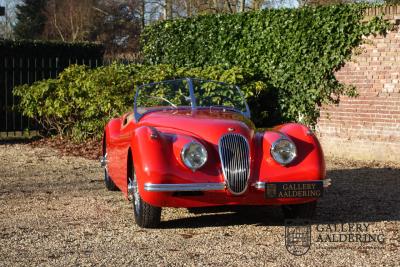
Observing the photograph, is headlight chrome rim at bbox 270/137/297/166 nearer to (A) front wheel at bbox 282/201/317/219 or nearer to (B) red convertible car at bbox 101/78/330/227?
(B) red convertible car at bbox 101/78/330/227

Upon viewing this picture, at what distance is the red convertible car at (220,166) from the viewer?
19.7 ft

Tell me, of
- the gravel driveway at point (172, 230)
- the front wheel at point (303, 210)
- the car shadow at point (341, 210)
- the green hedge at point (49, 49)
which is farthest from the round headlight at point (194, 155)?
the green hedge at point (49, 49)

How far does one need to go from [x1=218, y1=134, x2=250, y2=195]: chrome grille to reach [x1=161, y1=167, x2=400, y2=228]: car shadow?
2.16 ft

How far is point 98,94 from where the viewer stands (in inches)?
513

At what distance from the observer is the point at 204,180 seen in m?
5.99

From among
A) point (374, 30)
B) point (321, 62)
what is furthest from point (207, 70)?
point (374, 30)

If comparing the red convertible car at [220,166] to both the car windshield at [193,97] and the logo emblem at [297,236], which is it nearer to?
the logo emblem at [297,236]

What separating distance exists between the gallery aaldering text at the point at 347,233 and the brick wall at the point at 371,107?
5.00 m

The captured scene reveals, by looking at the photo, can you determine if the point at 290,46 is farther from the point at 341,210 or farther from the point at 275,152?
the point at 275,152

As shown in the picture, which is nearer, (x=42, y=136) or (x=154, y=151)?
(x=154, y=151)

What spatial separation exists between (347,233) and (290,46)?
6.75m

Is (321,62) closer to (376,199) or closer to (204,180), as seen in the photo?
(376,199)

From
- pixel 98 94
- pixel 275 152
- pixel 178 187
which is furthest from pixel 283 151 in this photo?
pixel 98 94

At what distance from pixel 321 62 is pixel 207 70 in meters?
2.42
